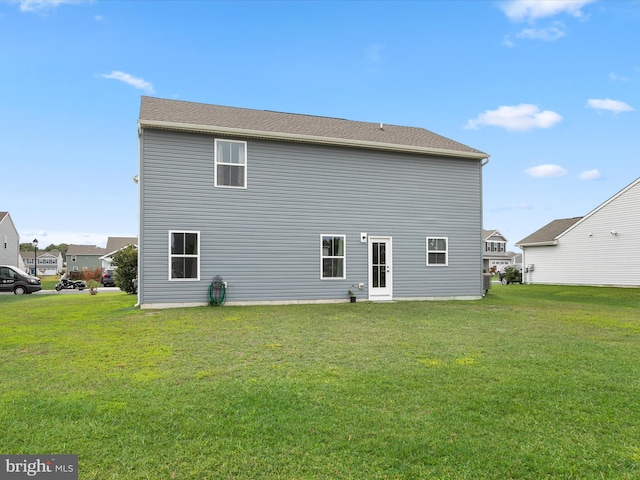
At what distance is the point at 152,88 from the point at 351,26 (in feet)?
28.3

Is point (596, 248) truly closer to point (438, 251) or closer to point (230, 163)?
point (438, 251)

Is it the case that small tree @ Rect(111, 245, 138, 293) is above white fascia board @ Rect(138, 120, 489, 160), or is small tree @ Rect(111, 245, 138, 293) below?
below

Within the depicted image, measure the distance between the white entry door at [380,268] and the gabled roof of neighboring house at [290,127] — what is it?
326 centimetres

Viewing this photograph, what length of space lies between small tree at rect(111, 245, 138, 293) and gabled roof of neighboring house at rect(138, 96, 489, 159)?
606cm

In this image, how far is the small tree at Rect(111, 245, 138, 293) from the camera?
51.1ft

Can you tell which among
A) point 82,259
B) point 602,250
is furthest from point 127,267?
point 82,259

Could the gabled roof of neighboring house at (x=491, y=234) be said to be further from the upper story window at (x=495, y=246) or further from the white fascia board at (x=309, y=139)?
the white fascia board at (x=309, y=139)

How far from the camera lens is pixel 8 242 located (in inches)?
1422

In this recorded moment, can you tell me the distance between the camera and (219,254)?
11.6 m

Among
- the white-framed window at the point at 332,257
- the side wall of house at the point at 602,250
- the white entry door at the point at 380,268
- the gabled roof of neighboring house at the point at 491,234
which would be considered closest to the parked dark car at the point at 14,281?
the white-framed window at the point at 332,257

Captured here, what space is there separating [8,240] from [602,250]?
47769 mm

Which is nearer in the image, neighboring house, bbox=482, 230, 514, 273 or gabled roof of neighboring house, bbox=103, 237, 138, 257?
neighboring house, bbox=482, 230, 514, 273

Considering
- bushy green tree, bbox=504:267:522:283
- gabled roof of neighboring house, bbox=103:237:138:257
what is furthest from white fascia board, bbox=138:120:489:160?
gabled roof of neighboring house, bbox=103:237:138:257

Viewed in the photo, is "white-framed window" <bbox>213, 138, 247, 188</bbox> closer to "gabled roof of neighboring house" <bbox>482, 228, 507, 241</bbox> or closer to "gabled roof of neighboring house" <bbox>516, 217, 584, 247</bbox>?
"gabled roof of neighboring house" <bbox>516, 217, 584, 247</bbox>
